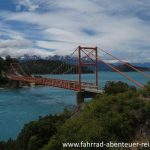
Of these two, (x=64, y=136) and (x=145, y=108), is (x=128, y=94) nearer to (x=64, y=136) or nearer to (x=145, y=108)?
(x=145, y=108)

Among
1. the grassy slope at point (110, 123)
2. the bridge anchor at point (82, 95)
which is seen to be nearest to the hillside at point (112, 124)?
the grassy slope at point (110, 123)

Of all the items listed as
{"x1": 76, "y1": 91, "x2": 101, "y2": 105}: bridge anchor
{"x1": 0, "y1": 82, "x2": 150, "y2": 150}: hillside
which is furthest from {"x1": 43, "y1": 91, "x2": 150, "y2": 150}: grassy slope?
{"x1": 76, "y1": 91, "x2": 101, "y2": 105}: bridge anchor

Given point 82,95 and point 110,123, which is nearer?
point 110,123

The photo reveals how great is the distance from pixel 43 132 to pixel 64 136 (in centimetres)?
326

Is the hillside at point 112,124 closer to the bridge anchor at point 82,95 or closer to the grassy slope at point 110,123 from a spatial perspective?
the grassy slope at point 110,123

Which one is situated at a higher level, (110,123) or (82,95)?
(110,123)

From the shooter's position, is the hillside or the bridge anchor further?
the bridge anchor

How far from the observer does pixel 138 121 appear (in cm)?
895

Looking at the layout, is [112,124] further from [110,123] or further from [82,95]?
[82,95]

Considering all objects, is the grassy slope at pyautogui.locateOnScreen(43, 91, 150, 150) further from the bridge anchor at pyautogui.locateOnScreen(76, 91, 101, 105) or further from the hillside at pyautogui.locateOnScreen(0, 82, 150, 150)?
the bridge anchor at pyautogui.locateOnScreen(76, 91, 101, 105)

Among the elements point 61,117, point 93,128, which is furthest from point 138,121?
point 61,117

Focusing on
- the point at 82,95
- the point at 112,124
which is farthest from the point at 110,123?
the point at 82,95

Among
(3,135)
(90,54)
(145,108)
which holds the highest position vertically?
(90,54)

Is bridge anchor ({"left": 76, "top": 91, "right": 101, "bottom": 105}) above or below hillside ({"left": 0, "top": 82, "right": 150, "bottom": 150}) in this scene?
below
